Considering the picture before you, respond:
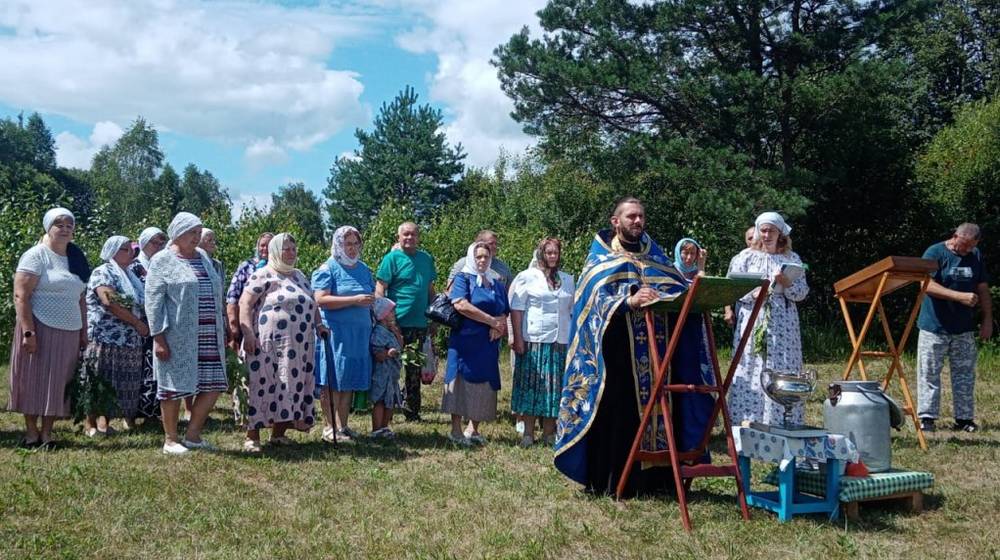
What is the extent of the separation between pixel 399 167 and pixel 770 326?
42.3 metres

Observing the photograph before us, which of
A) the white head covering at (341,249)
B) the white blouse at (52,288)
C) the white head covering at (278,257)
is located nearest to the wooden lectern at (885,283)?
the white head covering at (341,249)

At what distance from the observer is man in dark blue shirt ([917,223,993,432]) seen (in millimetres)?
8773

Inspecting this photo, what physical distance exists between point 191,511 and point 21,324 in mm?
2829

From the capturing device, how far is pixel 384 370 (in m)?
8.23

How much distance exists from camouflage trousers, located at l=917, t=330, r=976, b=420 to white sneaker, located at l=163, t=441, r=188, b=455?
21.4 ft

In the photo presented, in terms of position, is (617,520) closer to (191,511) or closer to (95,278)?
(191,511)

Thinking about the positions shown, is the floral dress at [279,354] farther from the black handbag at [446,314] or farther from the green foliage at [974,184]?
the green foliage at [974,184]

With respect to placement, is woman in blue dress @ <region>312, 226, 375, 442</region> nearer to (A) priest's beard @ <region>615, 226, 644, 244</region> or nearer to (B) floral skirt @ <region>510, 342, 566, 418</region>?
(B) floral skirt @ <region>510, 342, 566, 418</region>

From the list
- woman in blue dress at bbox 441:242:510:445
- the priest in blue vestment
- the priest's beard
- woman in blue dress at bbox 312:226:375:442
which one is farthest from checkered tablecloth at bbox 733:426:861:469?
woman in blue dress at bbox 312:226:375:442

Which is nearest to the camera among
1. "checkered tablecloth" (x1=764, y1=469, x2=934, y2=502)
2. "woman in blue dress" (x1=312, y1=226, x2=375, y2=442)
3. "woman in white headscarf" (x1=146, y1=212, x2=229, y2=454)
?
"checkered tablecloth" (x1=764, y1=469, x2=934, y2=502)

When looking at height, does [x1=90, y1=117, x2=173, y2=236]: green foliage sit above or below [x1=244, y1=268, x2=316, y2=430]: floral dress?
above

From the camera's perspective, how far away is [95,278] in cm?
810

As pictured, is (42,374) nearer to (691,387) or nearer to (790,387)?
(691,387)

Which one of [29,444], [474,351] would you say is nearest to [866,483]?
[474,351]
